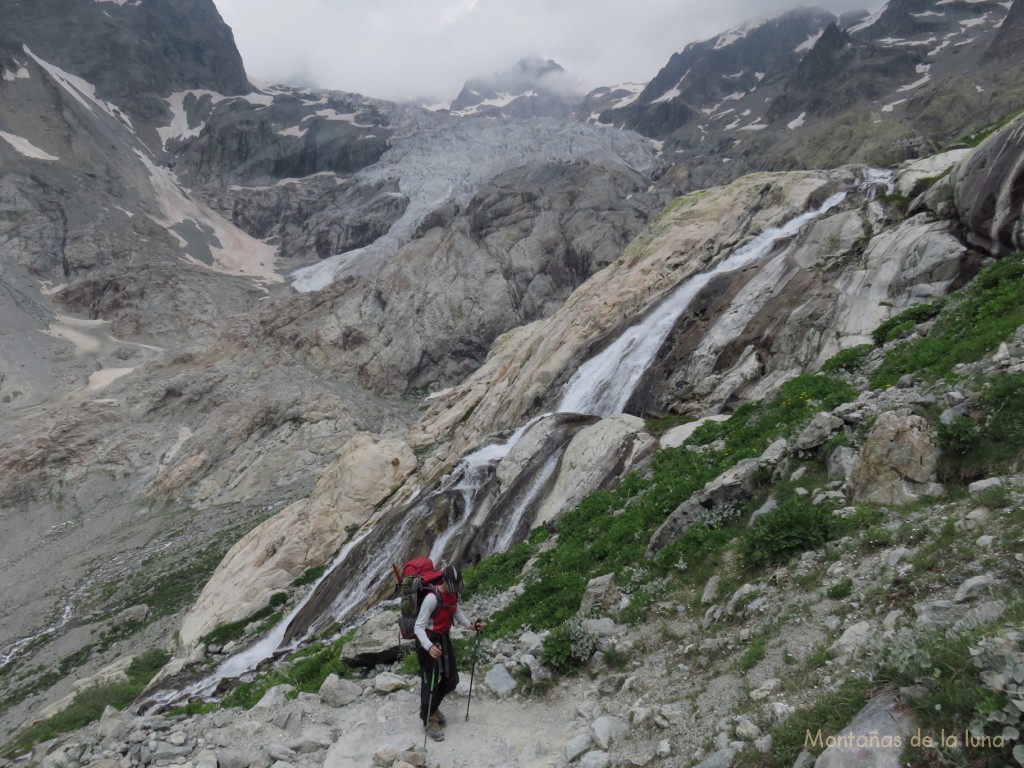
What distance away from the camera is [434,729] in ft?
25.8

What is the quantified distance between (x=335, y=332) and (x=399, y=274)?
1946 centimetres

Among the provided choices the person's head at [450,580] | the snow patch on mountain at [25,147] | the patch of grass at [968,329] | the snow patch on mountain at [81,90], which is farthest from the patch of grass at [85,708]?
the snow patch on mountain at [81,90]

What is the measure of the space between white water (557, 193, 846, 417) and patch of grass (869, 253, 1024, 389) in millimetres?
16420

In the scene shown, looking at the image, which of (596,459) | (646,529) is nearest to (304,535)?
(596,459)

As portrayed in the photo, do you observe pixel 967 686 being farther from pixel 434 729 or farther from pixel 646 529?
pixel 646 529

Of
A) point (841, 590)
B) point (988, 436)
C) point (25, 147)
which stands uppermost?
point (25, 147)

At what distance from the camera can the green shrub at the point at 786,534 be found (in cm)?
796

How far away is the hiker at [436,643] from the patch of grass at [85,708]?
93.3 ft

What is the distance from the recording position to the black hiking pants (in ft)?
25.8

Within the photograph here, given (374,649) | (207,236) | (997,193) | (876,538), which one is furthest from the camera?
(207,236)

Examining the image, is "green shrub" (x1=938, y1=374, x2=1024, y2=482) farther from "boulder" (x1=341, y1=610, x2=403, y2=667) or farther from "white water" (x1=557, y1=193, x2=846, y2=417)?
"white water" (x1=557, y1=193, x2=846, y2=417)

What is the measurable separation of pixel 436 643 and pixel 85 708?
32213mm

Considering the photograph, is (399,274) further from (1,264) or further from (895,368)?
(895,368)

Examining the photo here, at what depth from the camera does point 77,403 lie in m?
94.9
